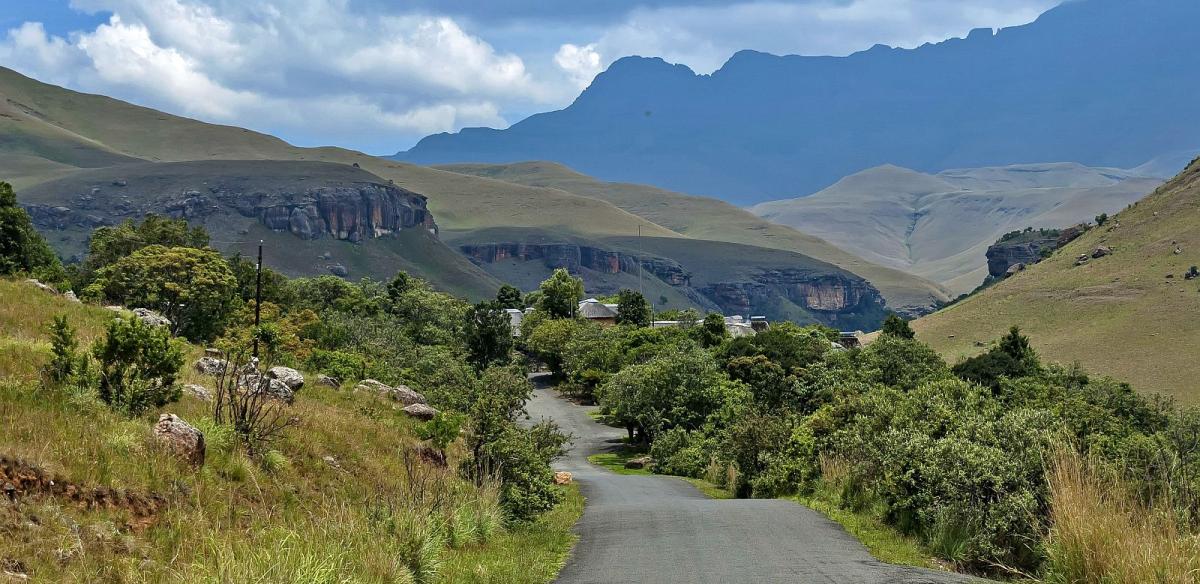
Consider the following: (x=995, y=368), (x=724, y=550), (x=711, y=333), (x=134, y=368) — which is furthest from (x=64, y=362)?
(x=711, y=333)

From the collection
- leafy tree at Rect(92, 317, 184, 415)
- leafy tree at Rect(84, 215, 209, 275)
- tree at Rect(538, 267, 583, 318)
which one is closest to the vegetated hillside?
tree at Rect(538, 267, 583, 318)

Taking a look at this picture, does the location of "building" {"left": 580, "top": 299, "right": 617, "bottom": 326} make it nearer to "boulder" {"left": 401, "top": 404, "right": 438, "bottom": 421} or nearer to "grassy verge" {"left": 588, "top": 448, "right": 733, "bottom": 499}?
"grassy verge" {"left": 588, "top": 448, "right": 733, "bottom": 499}

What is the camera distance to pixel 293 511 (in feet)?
44.8

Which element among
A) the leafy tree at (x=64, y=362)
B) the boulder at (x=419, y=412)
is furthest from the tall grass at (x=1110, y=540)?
the boulder at (x=419, y=412)

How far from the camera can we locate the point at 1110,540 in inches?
335

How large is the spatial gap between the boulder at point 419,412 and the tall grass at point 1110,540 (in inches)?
759

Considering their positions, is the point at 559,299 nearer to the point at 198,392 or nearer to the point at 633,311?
the point at 633,311

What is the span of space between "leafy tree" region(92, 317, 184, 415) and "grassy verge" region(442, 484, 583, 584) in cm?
597

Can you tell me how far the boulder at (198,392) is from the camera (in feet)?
58.4

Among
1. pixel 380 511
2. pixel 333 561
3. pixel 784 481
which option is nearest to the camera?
pixel 333 561

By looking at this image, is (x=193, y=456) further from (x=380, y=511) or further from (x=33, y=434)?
(x=380, y=511)

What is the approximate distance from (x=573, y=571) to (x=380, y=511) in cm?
247

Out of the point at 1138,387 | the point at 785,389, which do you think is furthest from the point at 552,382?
the point at 1138,387

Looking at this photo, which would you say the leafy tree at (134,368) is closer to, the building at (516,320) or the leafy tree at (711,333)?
the leafy tree at (711,333)
